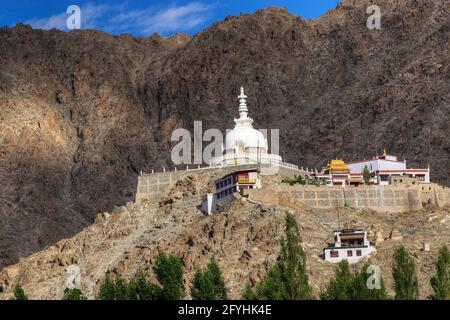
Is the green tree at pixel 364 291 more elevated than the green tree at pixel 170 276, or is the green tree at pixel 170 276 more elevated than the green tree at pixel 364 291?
the green tree at pixel 170 276

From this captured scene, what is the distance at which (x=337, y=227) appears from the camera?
139625mm

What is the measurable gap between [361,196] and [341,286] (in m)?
31.2

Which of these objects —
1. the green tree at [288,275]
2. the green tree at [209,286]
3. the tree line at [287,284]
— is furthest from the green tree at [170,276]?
the green tree at [288,275]

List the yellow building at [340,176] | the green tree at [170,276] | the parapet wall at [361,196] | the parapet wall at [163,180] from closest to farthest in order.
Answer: the green tree at [170,276], the parapet wall at [361,196], the yellow building at [340,176], the parapet wall at [163,180]

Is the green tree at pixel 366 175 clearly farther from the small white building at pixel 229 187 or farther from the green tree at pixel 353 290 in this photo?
the green tree at pixel 353 290

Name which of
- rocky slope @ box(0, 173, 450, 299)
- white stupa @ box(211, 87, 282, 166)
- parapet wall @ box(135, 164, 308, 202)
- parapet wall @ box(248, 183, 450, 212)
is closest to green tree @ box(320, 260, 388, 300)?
rocky slope @ box(0, 173, 450, 299)

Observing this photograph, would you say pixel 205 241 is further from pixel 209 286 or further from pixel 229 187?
pixel 209 286

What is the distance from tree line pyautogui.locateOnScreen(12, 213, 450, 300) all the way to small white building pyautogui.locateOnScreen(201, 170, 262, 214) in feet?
55.4

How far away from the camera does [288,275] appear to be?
12206 cm

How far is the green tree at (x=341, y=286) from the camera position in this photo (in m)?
115

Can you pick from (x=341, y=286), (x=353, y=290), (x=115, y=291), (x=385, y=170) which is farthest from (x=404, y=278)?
(x=385, y=170)

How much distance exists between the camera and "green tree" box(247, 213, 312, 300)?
118 metres

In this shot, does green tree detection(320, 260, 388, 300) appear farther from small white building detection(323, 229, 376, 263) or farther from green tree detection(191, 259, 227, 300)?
small white building detection(323, 229, 376, 263)
